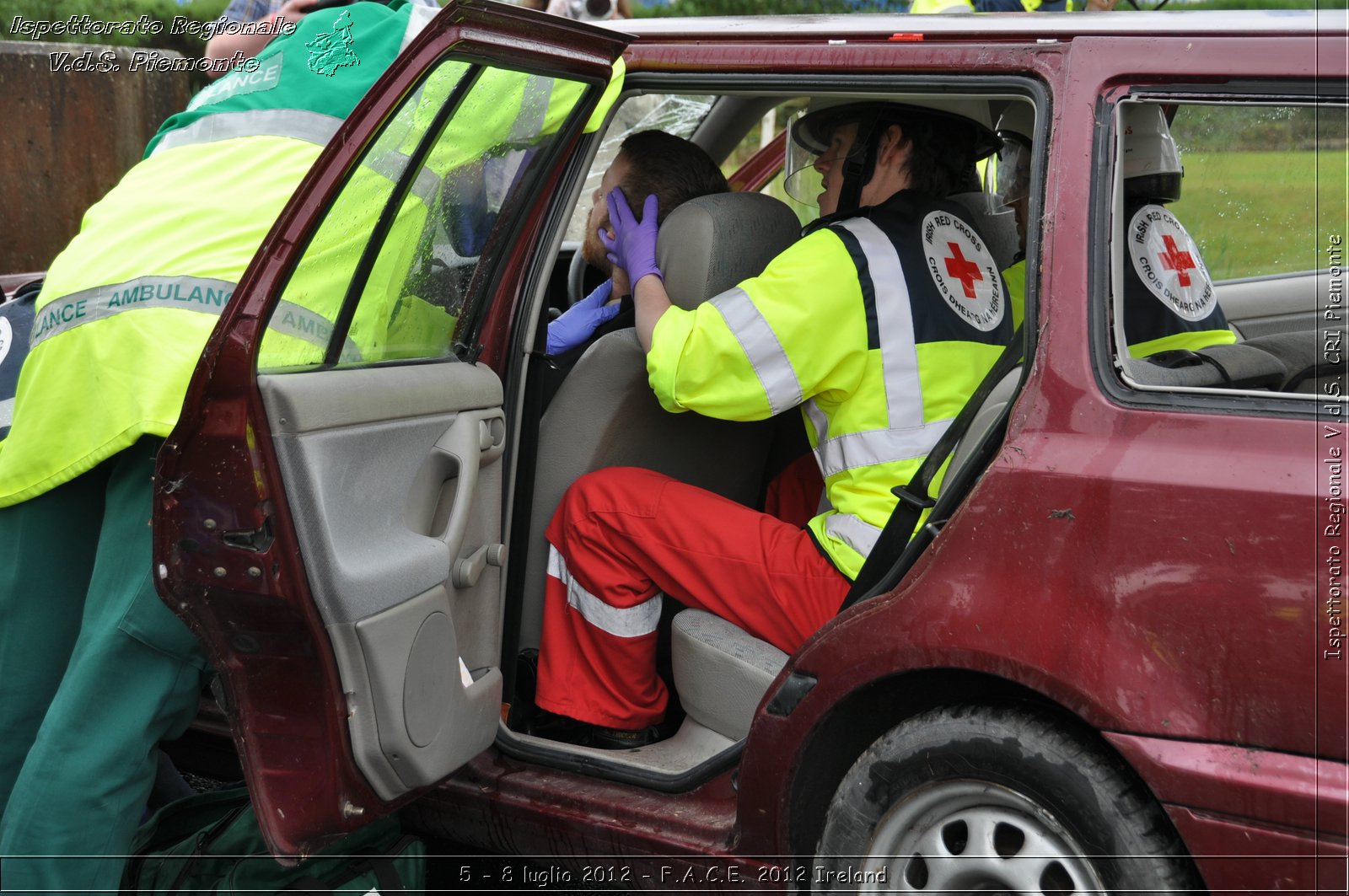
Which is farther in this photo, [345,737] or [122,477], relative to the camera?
[122,477]

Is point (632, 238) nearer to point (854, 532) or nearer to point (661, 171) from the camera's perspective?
point (661, 171)

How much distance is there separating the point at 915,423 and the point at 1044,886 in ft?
2.92

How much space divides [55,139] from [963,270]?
4.71 meters

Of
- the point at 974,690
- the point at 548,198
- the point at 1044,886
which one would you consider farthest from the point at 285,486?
the point at 1044,886

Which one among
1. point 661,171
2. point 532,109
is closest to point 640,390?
point 661,171

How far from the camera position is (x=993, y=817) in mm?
1805

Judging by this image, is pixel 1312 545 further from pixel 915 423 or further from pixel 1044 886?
pixel 915 423

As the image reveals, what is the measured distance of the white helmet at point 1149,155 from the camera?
1872 mm

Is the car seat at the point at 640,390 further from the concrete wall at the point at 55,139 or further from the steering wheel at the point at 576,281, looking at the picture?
the concrete wall at the point at 55,139

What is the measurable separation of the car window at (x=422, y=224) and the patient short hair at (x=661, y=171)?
443 millimetres

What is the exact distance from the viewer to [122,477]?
6.83 ft

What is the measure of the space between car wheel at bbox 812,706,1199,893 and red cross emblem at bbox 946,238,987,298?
35.9 inches

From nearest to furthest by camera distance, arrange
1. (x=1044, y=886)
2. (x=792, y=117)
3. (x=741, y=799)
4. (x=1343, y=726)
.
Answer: (x=1343, y=726) → (x=1044, y=886) → (x=741, y=799) → (x=792, y=117)

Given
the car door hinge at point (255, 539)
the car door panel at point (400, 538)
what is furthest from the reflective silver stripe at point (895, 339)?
the car door hinge at point (255, 539)
